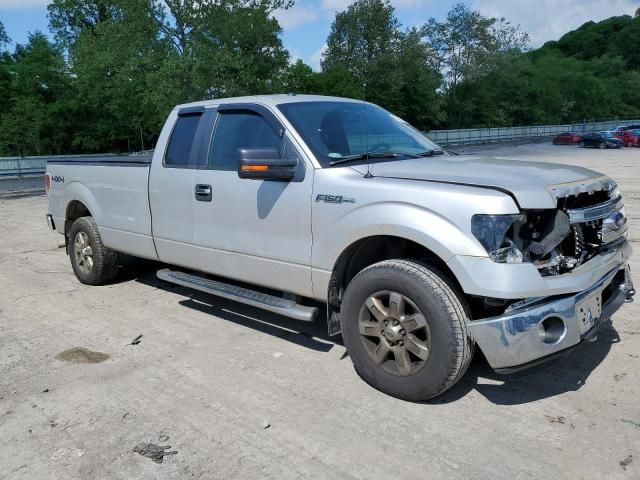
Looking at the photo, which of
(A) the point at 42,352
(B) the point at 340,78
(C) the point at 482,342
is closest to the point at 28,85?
(B) the point at 340,78

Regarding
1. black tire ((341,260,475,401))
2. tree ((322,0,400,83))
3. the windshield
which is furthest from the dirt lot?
tree ((322,0,400,83))

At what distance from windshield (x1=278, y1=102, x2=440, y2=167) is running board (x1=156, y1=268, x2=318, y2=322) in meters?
1.06

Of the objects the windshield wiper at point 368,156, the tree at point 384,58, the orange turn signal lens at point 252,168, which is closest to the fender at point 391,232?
the windshield wiper at point 368,156

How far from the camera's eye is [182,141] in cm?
512

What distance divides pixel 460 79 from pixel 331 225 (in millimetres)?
69329

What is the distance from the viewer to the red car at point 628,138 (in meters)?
42.1

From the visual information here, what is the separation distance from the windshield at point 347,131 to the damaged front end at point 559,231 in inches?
51.5

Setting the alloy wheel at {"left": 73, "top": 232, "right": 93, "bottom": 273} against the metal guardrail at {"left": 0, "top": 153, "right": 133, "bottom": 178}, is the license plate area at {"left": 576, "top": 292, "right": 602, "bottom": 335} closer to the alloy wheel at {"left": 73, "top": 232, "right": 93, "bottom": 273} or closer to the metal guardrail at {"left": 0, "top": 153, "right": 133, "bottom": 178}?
the alloy wheel at {"left": 73, "top": 232, "right": 93, "bottom": 273}

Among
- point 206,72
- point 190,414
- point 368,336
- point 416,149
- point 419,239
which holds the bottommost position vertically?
point 190,414

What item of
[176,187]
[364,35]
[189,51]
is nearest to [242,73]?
[189,51]

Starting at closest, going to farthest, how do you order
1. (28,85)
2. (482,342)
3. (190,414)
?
(482,342), (190,414), (28,85)

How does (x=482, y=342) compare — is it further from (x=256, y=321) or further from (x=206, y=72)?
(x=206, y=72)

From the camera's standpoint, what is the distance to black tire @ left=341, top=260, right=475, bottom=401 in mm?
3229

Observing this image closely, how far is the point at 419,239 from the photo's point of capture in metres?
3.35
